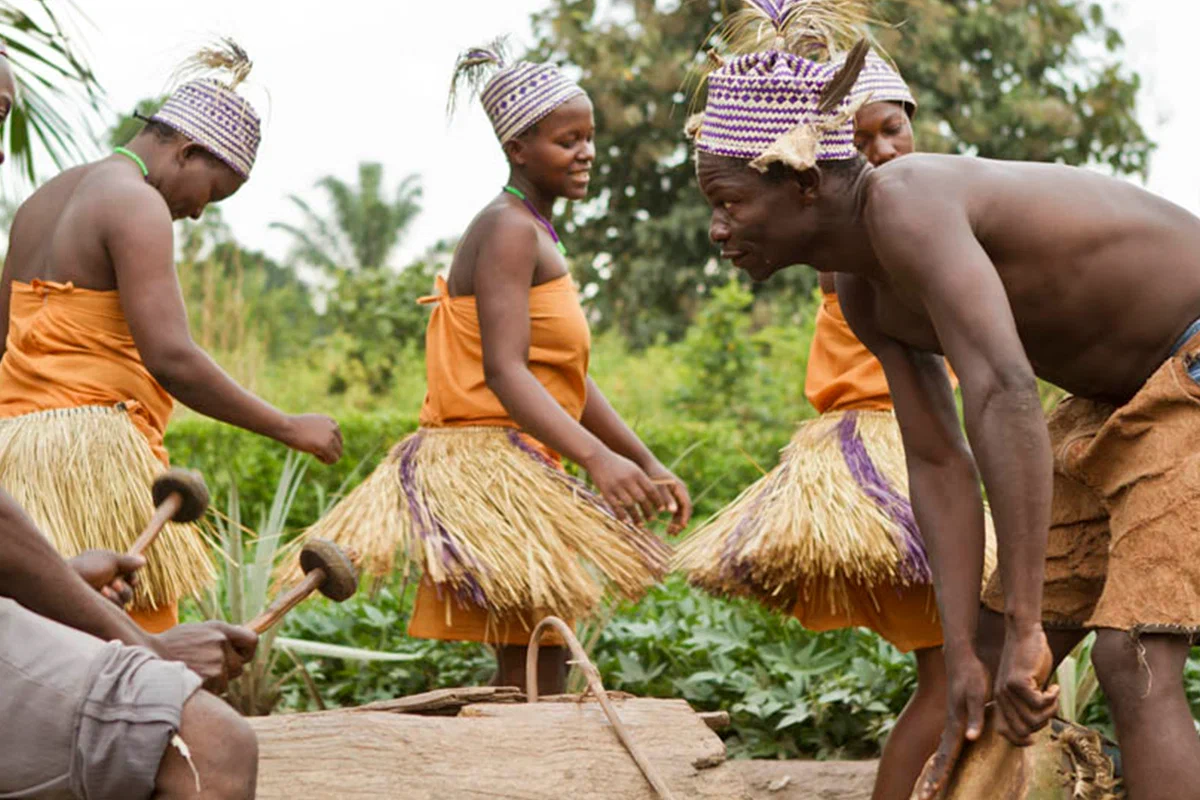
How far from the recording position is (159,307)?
11.7 ft

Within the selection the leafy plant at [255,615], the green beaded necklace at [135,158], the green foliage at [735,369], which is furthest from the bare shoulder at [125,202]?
the green foliage at [735,369]

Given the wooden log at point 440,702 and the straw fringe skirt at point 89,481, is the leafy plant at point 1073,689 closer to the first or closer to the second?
the wooden log at point 440,702

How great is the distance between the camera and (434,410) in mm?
4281

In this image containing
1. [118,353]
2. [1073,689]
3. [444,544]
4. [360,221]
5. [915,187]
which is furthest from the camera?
[360,221]

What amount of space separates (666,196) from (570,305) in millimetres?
13698

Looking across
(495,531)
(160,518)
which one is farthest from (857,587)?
(160,518)

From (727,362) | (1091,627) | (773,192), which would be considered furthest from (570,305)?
(727,362)

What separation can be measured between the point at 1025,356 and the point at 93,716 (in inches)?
62.9

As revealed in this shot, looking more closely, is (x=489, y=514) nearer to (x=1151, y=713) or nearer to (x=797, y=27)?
(x=797, y=27)

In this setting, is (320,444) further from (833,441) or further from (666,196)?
(666,196)

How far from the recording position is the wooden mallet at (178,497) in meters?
3.05

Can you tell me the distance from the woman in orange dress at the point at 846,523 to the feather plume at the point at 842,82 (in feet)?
2.91

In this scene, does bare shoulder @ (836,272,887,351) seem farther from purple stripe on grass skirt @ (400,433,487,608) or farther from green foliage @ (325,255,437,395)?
green foliage @ (325,255,437,395)

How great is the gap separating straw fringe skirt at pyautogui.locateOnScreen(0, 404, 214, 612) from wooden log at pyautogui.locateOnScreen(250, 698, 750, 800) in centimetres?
71
